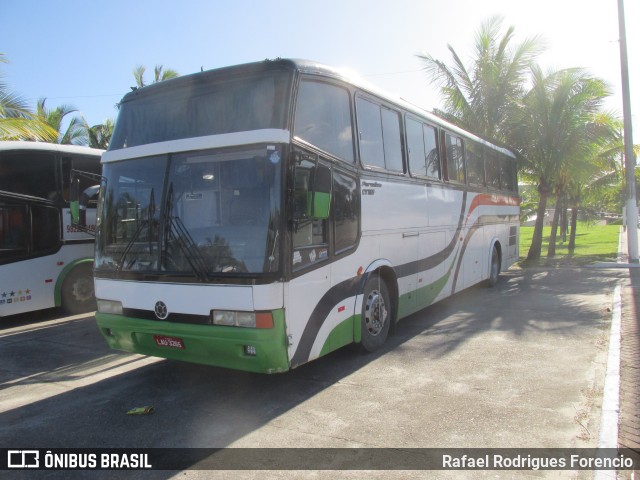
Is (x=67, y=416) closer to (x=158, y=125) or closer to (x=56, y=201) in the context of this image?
(x=158, y=125)

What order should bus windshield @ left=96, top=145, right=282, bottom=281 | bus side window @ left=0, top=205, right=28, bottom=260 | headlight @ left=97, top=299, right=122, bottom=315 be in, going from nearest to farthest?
bus windshield @ left=96, top=145, right=282, bottom=281
headlight @ left=97, top=299, right=122, bottom=315
bus side window @ left=0, top=205, right=28, bottom=260

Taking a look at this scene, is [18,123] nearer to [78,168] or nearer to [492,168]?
[78,168]

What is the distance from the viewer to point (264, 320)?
4539 millimetres

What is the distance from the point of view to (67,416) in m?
4.76

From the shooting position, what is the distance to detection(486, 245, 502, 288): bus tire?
12.1 metres

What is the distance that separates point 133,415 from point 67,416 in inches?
26.0

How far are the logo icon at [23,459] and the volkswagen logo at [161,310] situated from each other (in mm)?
1538

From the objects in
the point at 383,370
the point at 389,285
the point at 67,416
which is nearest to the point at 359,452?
the point at 383,370

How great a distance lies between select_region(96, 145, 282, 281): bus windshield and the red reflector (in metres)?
0.40

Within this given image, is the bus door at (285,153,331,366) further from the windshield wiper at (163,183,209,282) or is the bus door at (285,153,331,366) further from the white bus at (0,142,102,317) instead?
the white bus at (0,142,102,317)

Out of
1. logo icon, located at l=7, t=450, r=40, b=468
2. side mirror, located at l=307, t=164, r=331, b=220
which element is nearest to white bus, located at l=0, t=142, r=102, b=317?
logo icon, located at l=7, t=450, r=40, b=468

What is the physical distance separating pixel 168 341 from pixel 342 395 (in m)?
1.86

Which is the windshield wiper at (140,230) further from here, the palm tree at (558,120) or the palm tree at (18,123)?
the palm tree at (558,120)

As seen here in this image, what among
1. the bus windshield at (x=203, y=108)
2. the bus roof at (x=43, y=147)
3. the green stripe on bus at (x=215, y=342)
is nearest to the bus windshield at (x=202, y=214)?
the bus windshield at (x=203, y=108)
